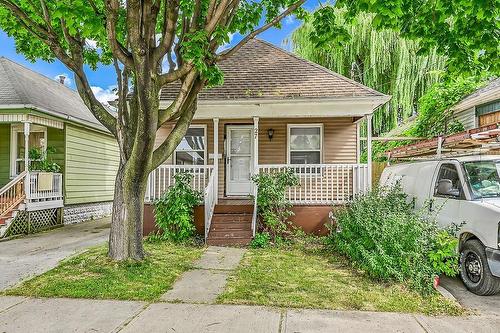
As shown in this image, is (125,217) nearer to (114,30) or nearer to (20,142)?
(114,30)

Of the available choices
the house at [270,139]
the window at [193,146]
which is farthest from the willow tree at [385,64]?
the window at [193,146]

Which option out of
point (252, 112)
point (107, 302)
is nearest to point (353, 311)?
point (107, 302)

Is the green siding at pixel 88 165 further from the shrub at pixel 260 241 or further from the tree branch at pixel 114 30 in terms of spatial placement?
the tree branch at pixel 114 30

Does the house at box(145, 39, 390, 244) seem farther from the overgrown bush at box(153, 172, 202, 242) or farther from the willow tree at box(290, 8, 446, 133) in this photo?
the willow tree at box(290, 8, 446, 133)

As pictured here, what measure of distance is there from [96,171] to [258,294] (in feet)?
39.6

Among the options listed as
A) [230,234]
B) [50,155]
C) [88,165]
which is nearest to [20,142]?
[50,155]

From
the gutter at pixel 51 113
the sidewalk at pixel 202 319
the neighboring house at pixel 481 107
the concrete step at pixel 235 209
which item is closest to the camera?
the sidewalk at pixel 202 319

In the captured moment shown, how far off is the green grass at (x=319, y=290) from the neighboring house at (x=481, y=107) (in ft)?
28.5

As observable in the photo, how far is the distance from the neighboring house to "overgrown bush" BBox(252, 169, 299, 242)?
760cm

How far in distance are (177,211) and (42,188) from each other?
5.46 m

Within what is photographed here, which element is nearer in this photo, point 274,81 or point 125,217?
point 125,217

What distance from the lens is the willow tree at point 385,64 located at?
57.0 feet

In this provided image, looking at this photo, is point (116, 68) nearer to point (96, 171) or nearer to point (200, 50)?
point (200, 50)

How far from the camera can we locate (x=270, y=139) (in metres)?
10.8
